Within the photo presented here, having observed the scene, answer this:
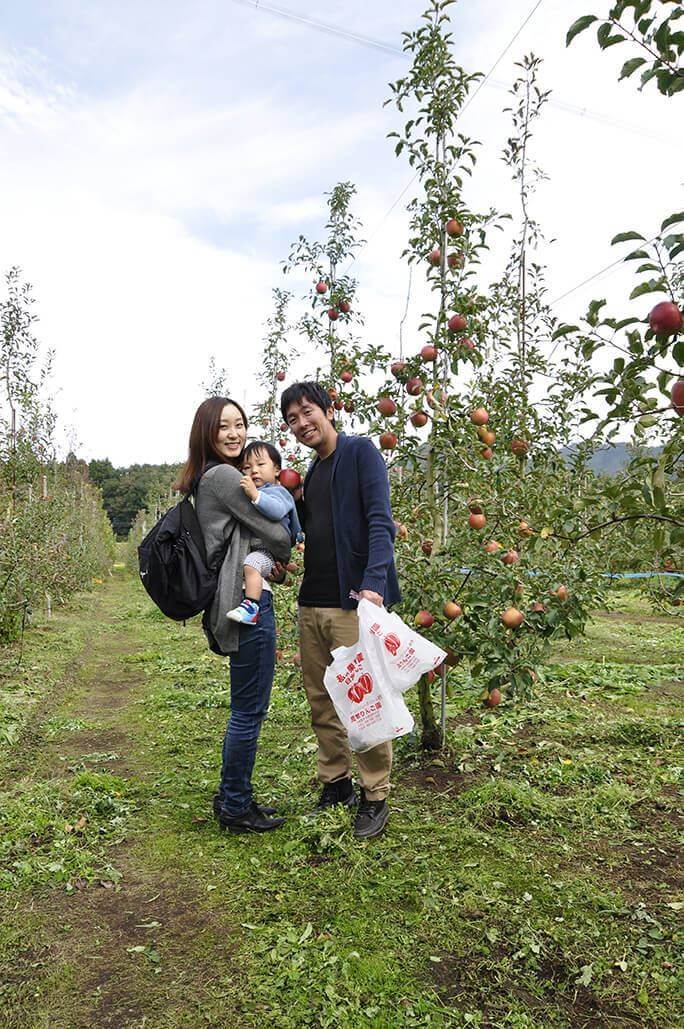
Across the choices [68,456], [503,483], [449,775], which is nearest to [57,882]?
[449,775]

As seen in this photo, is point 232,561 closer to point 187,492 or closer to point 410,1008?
point 187,492

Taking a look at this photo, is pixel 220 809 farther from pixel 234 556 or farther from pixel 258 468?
pixel 258 468

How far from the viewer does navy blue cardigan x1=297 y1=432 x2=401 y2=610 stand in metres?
2.98

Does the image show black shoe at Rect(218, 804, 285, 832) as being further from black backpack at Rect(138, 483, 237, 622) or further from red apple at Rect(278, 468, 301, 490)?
red apple at Rect(278, 468, 301, 490)

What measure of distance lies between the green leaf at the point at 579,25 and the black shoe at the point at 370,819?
271 cm

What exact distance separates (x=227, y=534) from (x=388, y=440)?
1.09m

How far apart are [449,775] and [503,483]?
1.51 m

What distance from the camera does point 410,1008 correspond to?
81.8 inches

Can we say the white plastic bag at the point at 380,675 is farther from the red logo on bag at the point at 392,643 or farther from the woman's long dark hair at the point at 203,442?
the woman's long dark hair at the point at 203,442

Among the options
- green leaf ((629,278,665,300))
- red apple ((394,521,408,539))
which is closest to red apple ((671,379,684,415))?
green leaf ((629,278,665,300))

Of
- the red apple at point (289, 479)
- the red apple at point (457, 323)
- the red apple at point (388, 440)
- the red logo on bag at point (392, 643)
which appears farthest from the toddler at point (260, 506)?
the red apple at point (457, 323)

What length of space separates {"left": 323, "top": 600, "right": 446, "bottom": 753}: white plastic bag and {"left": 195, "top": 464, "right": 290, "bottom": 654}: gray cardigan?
519mm

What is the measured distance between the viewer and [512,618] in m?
3.34

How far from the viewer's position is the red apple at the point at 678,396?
165 centimetres
